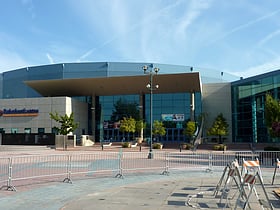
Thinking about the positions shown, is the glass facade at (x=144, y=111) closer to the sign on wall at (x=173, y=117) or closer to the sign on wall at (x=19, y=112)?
the sign on wall at (x=173, y=117)

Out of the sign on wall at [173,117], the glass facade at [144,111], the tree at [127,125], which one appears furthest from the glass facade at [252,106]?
the tree at [127,125]

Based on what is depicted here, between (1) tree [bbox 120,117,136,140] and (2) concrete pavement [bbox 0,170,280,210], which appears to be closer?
(2) concrete pavement [bbox 0,170,280,210]

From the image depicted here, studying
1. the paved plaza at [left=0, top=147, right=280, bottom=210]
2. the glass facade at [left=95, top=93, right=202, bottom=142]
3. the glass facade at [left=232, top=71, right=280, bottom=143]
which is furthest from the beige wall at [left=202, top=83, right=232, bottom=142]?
the paved plaza at [left=0, top=147, right=280, bottom=210]

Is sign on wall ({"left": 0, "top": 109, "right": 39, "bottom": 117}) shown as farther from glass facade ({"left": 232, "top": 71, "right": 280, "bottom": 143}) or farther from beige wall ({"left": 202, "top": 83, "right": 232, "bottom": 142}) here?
glass facade ({"left": 232, "top": 71, "right": 280, "bottom": 143})

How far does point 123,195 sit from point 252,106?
1835 inches

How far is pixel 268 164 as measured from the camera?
808 inches

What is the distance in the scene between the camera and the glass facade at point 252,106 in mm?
48247

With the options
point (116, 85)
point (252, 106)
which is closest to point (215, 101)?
point (252, 106)

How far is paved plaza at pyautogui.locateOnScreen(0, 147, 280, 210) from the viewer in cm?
882

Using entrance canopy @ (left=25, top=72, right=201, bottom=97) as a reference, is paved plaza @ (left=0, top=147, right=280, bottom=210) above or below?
below

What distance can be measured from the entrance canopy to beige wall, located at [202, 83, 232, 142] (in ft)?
10.1

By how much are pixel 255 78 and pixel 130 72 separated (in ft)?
73.9

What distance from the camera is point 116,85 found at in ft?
188

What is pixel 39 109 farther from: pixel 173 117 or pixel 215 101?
pixel 215 101
